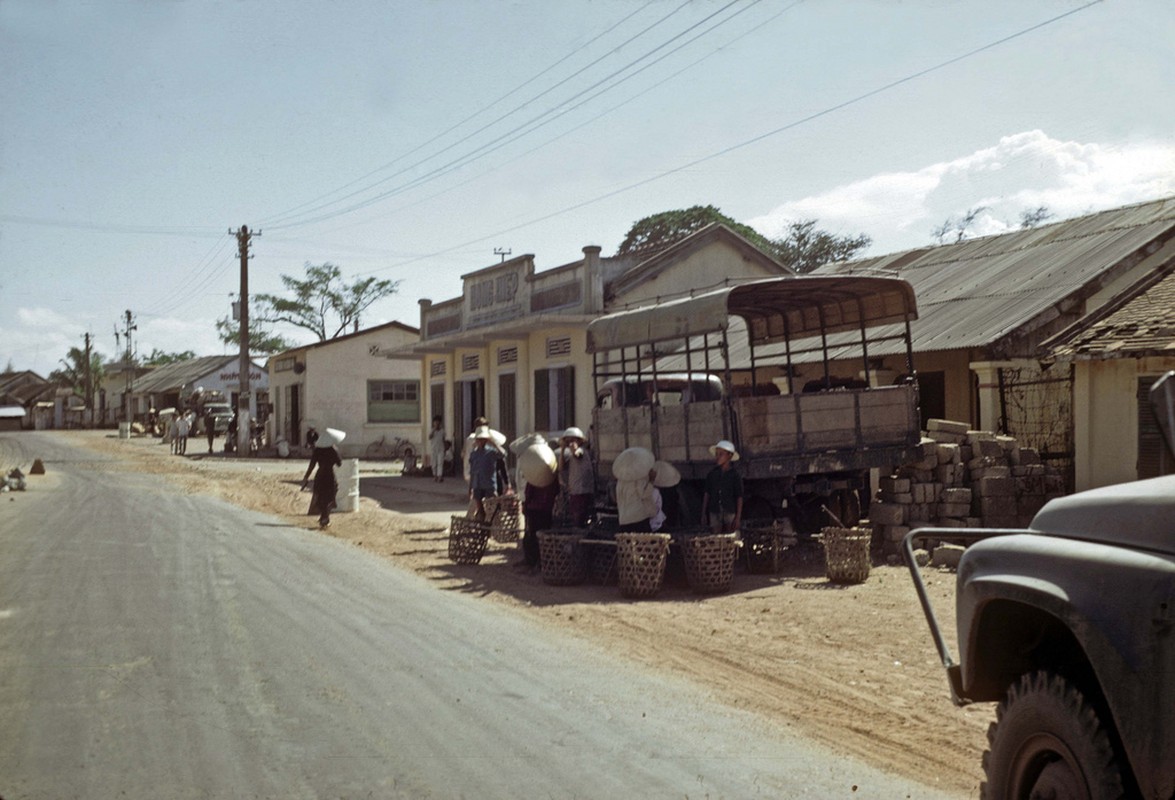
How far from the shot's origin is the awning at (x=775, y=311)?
43.5 ft

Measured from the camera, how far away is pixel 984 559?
3.94m

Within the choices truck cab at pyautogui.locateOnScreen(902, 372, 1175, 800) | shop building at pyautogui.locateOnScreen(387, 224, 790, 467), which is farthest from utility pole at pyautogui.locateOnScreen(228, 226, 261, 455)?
truck cab at pyautogui.locateOnScreen(902, 372, 1175, 800)

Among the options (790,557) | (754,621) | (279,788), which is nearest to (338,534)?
(790,557)

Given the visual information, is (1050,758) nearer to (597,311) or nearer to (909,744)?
(909,744)

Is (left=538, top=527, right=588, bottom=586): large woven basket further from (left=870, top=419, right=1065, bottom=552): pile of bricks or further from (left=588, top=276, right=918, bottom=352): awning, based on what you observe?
(left=870, top=419, right=1065, bottom=552): pile of bricks

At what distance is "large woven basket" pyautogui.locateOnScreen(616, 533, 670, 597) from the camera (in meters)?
11.5

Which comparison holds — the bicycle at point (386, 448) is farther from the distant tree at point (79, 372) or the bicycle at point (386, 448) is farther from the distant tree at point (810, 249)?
the distant tree at point (79, 372)

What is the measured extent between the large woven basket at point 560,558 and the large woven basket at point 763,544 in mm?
2084

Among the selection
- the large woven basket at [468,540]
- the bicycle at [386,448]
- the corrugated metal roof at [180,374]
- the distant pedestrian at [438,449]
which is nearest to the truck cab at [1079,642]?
the large woven basket at [468,540]

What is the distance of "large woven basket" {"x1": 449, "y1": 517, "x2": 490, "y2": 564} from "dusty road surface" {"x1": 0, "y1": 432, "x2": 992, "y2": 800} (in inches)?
14.9

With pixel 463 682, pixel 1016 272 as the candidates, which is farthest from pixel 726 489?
pixel 1016 272

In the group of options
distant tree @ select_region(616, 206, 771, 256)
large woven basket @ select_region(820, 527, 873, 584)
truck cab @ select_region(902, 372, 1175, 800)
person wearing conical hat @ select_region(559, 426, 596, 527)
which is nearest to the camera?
truck cab @ select_region(902, 372, 1175, 800)

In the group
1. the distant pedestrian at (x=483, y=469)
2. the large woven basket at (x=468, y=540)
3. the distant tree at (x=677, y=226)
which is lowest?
the large woven basket at (x=468, y=540)

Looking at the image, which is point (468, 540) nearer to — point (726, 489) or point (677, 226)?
point (726, 489)
